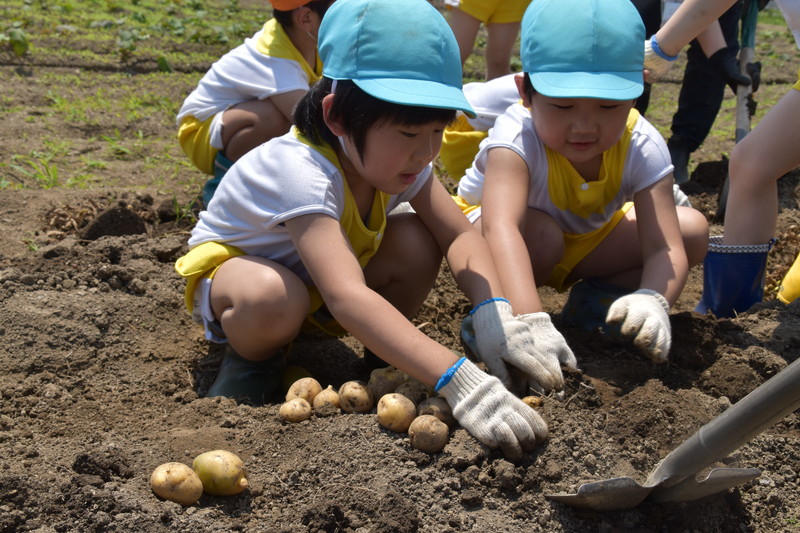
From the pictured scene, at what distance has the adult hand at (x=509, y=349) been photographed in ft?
7.38

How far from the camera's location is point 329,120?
237cm

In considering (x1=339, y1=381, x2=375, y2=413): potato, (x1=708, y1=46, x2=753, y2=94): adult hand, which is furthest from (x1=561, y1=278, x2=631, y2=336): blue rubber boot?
(x1=708, y1=46, x2=753, y2=94): adult hand

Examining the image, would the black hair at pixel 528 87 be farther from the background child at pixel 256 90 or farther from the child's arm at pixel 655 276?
the background child at pixel 256 90

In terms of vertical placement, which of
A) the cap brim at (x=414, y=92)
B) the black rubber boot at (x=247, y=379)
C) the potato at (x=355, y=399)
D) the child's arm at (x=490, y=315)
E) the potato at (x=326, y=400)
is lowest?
the black rubber boot at (x=247, y=379)

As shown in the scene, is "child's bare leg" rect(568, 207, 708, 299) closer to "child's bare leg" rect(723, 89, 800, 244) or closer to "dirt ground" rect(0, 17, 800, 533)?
"child's bare leg" rect(723, 89, 800, 244)

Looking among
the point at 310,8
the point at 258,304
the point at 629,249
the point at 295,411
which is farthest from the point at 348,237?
the point at 310,8

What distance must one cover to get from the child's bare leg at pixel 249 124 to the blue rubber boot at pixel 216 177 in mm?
57

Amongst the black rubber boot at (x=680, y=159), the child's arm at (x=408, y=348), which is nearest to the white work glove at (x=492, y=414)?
the child's arm at (x=408, y=348)

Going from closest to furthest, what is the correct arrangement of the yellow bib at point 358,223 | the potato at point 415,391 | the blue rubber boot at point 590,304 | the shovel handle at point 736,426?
1. the shovel handle at point 736,426
2. the potato at point 415,391
3. the yellow bib at point 358,223
4. the blue rubber boot at point 590,304

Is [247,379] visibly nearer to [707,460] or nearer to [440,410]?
[440,410]

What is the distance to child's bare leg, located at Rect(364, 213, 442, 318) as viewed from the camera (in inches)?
108

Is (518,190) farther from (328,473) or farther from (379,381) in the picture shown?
(328,473)

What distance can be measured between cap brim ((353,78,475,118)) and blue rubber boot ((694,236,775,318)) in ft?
4.61

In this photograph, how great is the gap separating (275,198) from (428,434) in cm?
82
